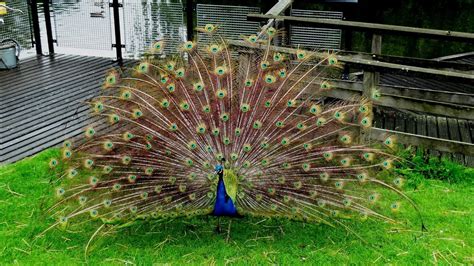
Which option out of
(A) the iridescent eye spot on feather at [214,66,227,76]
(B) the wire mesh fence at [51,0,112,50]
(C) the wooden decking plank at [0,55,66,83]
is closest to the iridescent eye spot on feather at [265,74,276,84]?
(A) the iridescent eye spot on feather at [214,66,227,76]

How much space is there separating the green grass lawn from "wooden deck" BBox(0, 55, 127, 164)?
1.48 meters

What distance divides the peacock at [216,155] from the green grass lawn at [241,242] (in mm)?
187

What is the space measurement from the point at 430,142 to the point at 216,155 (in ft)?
7.59

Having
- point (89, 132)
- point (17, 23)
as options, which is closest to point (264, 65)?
point (89, 132)

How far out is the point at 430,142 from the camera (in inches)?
238

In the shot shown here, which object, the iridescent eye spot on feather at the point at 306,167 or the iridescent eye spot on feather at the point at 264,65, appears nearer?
the iridescent eye spot on feather at the point at 306,167

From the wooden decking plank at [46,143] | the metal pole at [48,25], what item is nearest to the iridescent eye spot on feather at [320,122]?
the wooden decking plank at [46,143]

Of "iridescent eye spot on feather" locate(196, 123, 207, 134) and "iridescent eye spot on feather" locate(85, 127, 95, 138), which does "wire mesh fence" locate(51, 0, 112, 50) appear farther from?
"iridescent eye spot on feather" locate(196, 123, 207, 134)

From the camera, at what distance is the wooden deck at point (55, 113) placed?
7.56 meters

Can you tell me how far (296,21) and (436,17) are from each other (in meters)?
10.8

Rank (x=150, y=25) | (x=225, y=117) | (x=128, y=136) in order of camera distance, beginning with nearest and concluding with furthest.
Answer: (x=225, y=117), (x=128, y=136), (x=150, y=25)

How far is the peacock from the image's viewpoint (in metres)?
4.92

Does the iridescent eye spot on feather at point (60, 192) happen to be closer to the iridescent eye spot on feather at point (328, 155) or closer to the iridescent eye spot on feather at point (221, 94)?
the iridescent eye spot on feather at point (221, 94)

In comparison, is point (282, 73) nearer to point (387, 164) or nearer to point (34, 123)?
point (387, 164)
